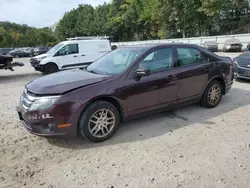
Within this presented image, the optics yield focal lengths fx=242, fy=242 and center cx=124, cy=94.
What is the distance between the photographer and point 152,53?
15.0ft

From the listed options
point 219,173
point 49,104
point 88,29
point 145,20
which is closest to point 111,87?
point 49,104

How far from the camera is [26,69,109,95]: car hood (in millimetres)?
3688

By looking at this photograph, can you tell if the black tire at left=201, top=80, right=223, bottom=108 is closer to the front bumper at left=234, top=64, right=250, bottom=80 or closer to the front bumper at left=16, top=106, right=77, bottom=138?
the front bumper at left=16, top=106, right=77, bottom=138

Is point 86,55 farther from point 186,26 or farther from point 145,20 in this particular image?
point 145,20

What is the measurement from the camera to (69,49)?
1275 centimetres

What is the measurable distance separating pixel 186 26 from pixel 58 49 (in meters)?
31.3

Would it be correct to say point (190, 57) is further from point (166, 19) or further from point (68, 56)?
point (166, 19)

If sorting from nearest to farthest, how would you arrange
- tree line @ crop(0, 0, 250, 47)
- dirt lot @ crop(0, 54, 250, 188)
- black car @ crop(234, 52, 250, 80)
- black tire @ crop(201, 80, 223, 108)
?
dirt lot @ crop(0, 54, 250, 188), black tire @ crop(201, 80, 223, 108), black car @ crop(234, 52, 250, 80), tree line @ crop(0, 0, 250, 47)

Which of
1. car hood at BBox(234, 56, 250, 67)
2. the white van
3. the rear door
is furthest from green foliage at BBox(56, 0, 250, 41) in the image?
the rear door

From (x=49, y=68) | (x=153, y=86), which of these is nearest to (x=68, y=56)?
(x=49, y=68)

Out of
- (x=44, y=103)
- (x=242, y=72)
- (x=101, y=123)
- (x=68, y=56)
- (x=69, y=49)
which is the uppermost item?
(x=69, y=49)

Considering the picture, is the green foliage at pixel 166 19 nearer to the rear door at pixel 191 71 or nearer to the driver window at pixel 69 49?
the driver window at pixel 69 49

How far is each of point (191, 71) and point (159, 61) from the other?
2.60 feet

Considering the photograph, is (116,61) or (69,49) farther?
(69,49)
